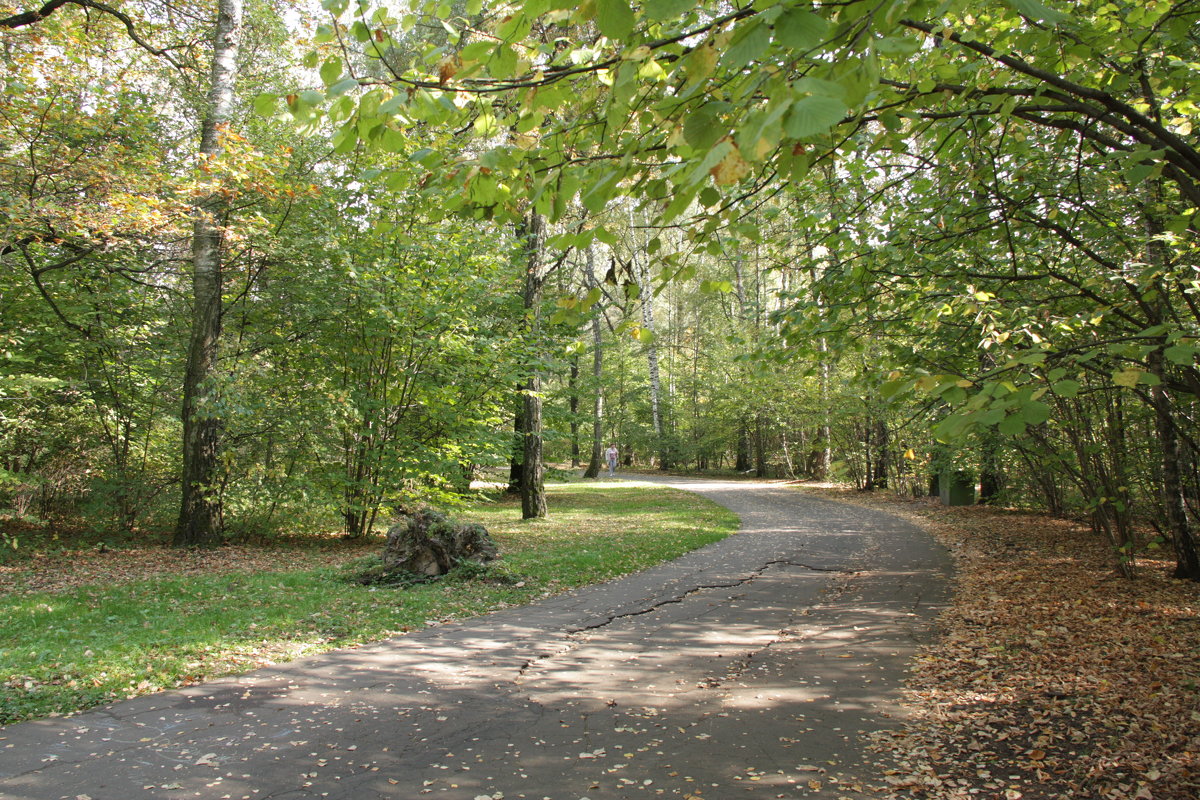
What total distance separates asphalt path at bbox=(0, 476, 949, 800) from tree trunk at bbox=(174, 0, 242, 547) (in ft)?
20.9

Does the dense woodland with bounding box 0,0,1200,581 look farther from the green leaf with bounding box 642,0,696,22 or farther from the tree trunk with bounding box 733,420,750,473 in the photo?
the tree trunk with bounding box 733,420,750,473

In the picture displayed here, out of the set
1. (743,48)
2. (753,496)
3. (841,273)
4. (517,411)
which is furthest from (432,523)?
(753,496)

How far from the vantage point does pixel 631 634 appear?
19.3 feet

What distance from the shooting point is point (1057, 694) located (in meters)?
4.33

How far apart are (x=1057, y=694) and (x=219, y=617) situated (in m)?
6.85

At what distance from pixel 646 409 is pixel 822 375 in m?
19.3

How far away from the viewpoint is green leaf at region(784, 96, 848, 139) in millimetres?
1284

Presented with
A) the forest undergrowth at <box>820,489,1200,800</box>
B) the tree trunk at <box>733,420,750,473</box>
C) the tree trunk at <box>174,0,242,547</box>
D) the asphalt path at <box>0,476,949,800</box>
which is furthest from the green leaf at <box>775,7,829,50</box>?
the tree trunk at <box>733,420,750,473</box>

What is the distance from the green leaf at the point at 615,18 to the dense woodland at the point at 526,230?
0.04ft

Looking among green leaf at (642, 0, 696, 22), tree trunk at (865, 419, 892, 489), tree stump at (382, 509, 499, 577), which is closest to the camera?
green leaf at (642, 0, 696, 22)

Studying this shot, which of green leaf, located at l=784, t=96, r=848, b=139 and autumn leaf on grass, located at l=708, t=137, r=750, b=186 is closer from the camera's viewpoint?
green leaf, located at l=784, t=96, r=848, b=139

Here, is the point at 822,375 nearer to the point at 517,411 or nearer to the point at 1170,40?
the point at 517,411

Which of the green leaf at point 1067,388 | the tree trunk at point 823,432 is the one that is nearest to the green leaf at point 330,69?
the green leaf at point 1067,388

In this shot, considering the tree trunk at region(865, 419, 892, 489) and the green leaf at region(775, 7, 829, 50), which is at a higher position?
the green leaf at region(775, 7, 829, 50)
